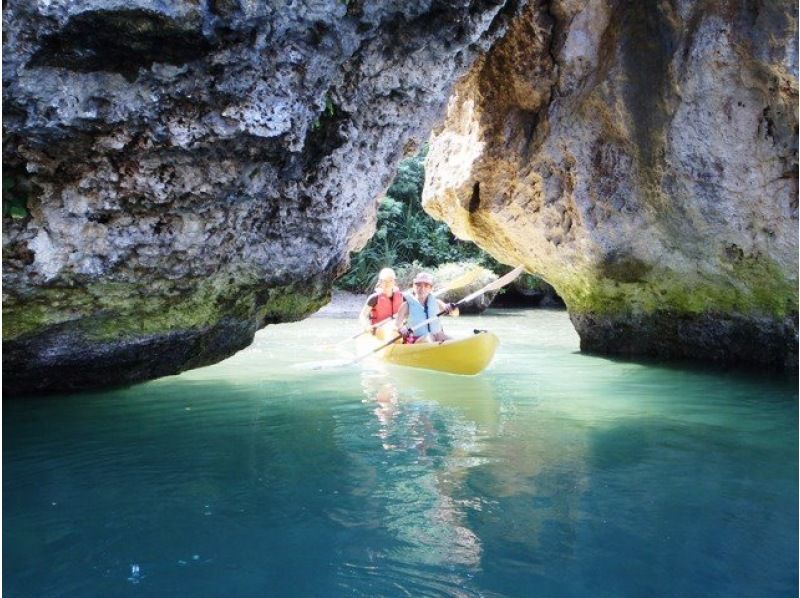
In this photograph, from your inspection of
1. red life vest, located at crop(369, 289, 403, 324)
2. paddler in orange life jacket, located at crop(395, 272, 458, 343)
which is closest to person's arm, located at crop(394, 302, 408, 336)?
paddler in orange life jacket, located at crop(395, 272, 458, 343)

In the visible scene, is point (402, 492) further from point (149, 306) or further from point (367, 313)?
point (367, 313)

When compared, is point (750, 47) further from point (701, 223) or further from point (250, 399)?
point (250, 399)

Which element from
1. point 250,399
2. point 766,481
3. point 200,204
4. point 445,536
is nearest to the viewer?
point 445,536

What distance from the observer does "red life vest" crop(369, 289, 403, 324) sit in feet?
33.4

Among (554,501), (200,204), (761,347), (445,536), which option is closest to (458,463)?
(554,501)

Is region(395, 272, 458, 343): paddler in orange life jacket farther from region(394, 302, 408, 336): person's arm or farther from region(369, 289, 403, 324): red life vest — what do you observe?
region(369, 289, 403, 324): red life vest

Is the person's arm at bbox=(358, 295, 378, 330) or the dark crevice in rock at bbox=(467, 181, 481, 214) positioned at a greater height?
the dark crevice in rock at bbox=(467, 181, 481, 214)

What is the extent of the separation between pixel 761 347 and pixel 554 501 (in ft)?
18.6

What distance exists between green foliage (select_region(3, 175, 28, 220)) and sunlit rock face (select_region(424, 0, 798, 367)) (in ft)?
17.7

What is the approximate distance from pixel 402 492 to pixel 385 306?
19.9 ft

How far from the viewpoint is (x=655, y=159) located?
325 inches

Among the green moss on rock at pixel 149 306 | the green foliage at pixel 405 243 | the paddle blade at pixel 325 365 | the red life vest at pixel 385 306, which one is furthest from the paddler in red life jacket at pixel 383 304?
the green foliage at pixel 405 243

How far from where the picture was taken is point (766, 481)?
4.41m

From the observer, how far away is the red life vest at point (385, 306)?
10180 millimetres
